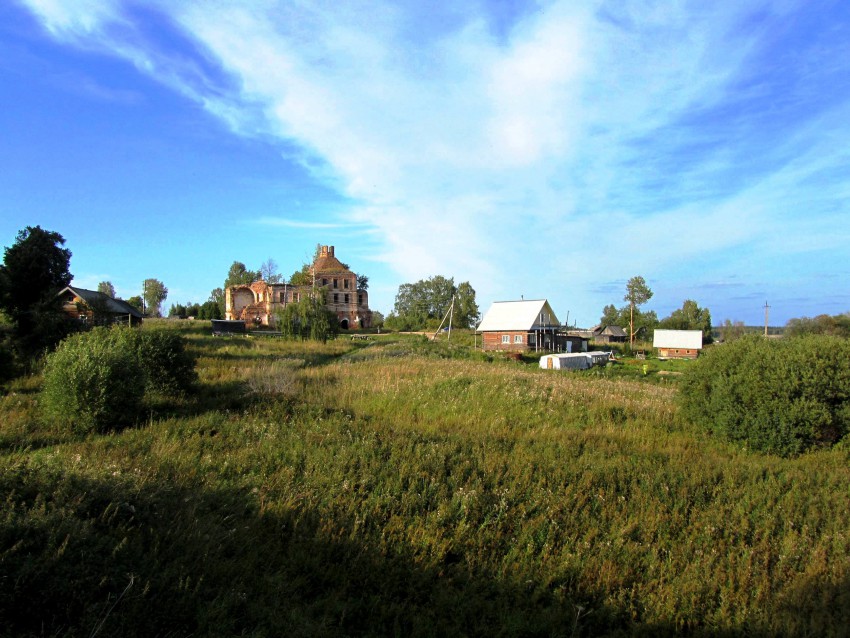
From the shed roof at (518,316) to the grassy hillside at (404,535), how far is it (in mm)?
37933

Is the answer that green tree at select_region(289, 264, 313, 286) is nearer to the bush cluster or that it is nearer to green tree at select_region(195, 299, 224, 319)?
green tree at select_region(195, 299, 224, 319)

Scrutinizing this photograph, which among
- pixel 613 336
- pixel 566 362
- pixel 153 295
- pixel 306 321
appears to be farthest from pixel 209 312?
pixel 613 336

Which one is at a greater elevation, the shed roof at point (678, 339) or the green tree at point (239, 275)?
the green tree at point (239, 275)

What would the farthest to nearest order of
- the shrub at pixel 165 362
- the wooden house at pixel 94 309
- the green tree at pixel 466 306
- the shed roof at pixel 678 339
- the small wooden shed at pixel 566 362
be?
the green tree at pixel 466 306, the shed roof at pixel 678 339, the wooden house at pixel 94 309, the small wooden shed at pixel 566 362, the shrub at pixel 165 362

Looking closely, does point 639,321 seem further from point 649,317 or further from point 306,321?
point 306,321

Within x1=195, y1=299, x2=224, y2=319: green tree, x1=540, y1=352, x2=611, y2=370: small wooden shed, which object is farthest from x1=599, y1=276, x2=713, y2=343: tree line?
x1=195, y1=299, x2=224, y2=319: green tree

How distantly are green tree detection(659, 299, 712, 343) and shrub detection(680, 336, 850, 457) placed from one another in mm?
75466

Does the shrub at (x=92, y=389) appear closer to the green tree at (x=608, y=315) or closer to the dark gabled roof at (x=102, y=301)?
the dark gabled roof at (x=102, y=301)

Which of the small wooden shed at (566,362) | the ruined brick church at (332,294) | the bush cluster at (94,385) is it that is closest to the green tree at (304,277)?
the ruined brick church at (332,294)

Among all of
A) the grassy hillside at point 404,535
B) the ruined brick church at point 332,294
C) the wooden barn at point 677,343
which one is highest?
the ruined brick church at point 332,294

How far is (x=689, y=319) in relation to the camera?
80375 millimetres

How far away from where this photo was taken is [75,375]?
9.33 metres

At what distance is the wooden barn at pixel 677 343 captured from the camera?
173 ft

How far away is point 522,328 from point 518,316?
199cm
